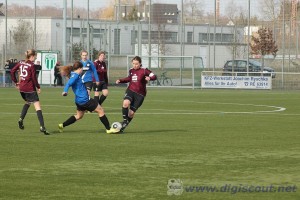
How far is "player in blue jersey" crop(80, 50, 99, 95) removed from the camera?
25203 mm

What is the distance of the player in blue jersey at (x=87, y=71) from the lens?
25.2 m

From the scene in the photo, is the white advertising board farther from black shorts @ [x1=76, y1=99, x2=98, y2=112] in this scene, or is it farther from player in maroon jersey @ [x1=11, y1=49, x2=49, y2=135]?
black shorts @ [x1=76, y1=99, x2=98, y2=112]

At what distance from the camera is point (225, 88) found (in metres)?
53.2

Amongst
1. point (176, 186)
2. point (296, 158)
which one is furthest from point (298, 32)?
point (176, 186)

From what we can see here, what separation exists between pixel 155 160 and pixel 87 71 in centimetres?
1177

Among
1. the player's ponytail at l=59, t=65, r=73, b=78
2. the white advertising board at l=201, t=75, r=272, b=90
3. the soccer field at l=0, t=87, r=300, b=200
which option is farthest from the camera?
the white advertising board at l=201, t=75, r=272, b=90

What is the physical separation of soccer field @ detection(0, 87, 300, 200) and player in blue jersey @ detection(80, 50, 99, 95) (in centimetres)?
130

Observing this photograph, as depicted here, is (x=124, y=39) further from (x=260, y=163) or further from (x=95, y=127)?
(x=260, y=163)

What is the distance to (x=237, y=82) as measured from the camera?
53094 millimetres

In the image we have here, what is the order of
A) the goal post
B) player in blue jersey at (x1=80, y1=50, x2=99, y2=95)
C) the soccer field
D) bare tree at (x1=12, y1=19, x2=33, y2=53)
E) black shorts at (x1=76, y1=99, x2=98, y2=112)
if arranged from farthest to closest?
1. bare tree at (x1=12, y1=19, x2=33, y2=53)
2. the goal post
3. player in blue jersey at (x1=80, y1=50, x2=99, y2=95)
4. black shorts at (x1=76, y1=99, x2=98, y2=112)
5. the soccer field

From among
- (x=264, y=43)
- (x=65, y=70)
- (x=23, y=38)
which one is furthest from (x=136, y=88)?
(x=23, y=38)

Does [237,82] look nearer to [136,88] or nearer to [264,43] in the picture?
[264,43]

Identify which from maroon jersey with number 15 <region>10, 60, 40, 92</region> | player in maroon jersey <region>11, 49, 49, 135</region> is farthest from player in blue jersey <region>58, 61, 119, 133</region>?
maroon jersey with number 15 <region>10, 60, 40, 92</region>

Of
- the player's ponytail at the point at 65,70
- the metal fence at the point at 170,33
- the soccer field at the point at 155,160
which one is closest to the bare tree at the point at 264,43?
the metal fence at the point at 170,33
